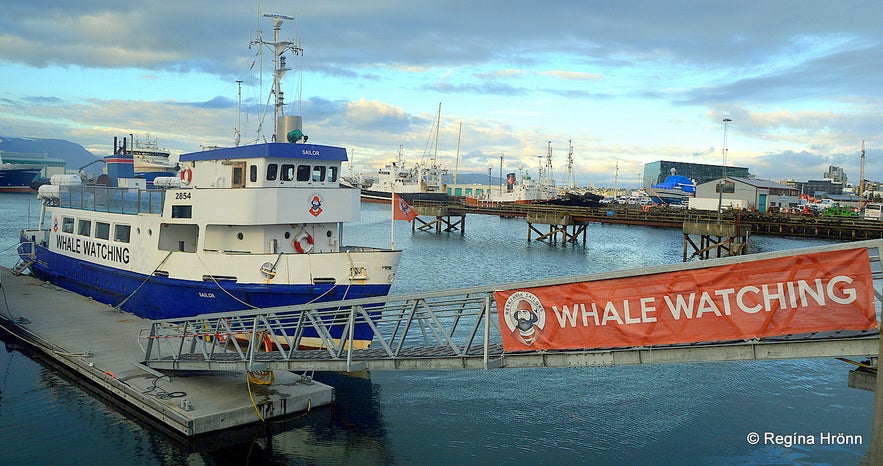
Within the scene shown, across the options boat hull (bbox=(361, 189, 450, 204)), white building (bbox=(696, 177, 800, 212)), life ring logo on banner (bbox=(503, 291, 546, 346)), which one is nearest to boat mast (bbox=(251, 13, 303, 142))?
life ring logo on banner (bbox=(503, 291, 546, 346))

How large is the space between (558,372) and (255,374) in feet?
32.2

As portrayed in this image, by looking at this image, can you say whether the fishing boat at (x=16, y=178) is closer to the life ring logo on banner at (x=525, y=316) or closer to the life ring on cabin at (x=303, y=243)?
the life ring on cabin at (x=303, y=243)

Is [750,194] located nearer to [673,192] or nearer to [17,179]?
[673,192]

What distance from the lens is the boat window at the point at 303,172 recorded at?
22.5 m

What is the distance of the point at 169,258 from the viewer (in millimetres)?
22625

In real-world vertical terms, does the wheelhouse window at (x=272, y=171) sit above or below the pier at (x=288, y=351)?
above

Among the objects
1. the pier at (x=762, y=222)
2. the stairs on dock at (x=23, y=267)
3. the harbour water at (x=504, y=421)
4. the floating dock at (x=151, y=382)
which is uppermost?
the pier at (x=762, y=222)

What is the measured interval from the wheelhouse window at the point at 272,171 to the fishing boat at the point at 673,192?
376ft

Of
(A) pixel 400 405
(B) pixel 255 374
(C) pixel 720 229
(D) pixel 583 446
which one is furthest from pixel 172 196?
(C) pixel 720 229

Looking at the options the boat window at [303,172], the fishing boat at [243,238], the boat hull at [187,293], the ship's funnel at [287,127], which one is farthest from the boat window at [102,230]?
the boat window at [303,172]

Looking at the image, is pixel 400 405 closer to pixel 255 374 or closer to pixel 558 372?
pixel 255 374

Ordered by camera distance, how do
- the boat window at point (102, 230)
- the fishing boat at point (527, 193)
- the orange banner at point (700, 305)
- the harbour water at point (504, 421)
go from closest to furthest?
the orange banner at point (700, 305) < the harbour water at point (504, 421) < the boat window at point (102, 230) < the fishing boat at point (527, 193)

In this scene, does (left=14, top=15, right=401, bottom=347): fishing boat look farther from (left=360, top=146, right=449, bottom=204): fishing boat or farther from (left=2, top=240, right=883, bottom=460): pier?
(left=360, top=146, right=449, bottom=204): fishing boat

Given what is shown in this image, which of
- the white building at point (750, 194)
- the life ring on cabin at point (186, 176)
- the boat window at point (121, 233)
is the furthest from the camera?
the white building at point (750, 194)
